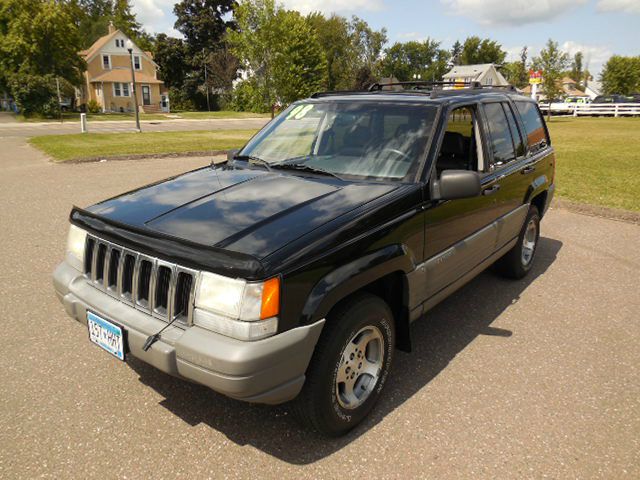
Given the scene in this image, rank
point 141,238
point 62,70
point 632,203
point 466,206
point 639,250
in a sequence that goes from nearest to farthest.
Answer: point 141,238
point 466,206
point 639,250
point 632,203
point 62,70

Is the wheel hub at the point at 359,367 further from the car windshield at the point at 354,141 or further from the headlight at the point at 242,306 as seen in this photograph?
the car windshield at the point at 354,141

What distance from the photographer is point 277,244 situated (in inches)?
91.0

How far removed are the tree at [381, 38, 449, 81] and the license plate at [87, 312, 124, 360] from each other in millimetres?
110685

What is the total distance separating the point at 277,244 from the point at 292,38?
85.9ft

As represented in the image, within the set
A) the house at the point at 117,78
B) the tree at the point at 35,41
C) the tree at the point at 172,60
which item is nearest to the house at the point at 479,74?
the tree at the point at 172,60

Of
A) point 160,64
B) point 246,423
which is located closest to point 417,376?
point 246,423

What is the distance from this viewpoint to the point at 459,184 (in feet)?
9.89

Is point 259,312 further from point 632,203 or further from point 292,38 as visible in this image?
point 292,38

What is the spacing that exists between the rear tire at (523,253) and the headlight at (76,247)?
396 centimetres

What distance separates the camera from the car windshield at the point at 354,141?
3.34 meters

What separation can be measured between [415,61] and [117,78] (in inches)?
3118

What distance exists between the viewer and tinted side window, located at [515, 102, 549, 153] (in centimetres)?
498

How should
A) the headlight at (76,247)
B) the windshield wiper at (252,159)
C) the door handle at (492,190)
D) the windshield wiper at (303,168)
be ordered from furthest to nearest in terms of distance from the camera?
the door handle at (492,190) → the windshield wiper at (252,159) → the windshield wiper at (303,168) → the headlight at (76,247)

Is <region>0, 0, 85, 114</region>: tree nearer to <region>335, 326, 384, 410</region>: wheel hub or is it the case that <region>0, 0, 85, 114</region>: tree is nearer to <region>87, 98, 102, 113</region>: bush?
<region>87, 98, 102, 113</region>: bush
